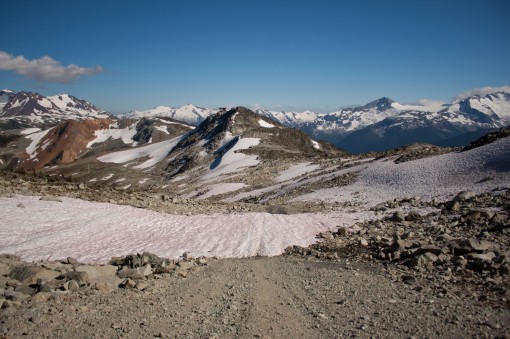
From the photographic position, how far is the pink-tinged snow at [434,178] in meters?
26.3

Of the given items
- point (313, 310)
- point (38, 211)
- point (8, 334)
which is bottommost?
point (313, 310)

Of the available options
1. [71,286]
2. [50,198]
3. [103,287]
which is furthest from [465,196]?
[50,198]

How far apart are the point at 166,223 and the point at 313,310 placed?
14.5m

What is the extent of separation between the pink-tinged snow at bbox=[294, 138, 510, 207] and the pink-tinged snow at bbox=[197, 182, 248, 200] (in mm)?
19544

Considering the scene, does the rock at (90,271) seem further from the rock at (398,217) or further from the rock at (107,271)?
the rock at (398,217)

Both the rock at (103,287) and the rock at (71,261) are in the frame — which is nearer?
the rock at (103,287)

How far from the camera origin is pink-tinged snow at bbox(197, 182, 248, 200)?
51875mm

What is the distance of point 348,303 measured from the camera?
9938 mm

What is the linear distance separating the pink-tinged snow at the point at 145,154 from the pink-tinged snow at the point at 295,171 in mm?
67025

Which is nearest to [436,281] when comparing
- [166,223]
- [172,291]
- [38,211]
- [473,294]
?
[473,294]

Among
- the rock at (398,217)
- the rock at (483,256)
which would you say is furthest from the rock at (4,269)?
the rock at (398,217)

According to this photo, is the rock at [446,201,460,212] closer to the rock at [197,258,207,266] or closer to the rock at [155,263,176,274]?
the rock at [197,258,207,266]

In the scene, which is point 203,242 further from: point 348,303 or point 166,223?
point 348,303

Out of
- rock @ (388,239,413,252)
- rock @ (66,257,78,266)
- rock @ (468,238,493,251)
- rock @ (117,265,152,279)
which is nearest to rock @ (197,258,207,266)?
rock @ (117,265,152,279)
